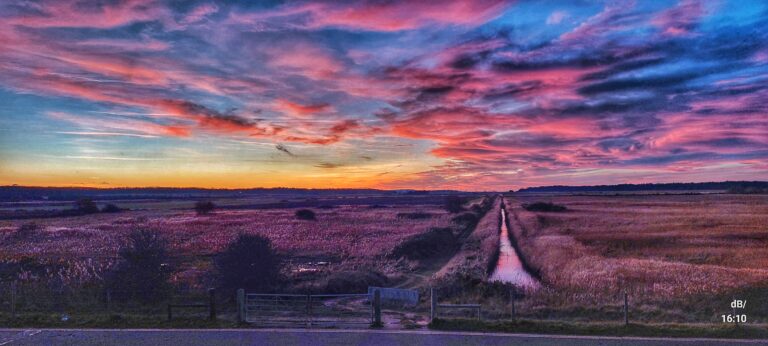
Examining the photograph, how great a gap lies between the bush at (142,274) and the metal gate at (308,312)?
5417 millimetres

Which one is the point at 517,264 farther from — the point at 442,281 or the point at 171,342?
the point at 171,342

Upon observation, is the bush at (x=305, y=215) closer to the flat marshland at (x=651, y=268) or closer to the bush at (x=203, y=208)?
the bush at (x=203, y=208)

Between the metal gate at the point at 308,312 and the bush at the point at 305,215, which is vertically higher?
the bush at the point at 305,215

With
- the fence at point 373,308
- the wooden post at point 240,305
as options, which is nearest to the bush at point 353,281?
the fence at point 373,308

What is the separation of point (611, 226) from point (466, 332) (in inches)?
2172

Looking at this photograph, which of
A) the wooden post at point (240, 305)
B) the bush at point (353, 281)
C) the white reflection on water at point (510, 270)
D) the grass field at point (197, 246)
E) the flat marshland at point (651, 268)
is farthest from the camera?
the grass field at point (197, 246)

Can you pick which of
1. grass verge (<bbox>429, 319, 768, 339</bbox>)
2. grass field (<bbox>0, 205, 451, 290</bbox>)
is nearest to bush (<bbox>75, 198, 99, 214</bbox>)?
grass field (<bbox>0, 205, 451, 290</bbox>)

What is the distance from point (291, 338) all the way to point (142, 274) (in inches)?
450

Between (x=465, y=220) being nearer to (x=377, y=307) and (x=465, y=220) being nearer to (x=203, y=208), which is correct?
(x=203, y=208)

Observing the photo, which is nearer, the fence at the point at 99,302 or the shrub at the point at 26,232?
the fence at the point at 99,302

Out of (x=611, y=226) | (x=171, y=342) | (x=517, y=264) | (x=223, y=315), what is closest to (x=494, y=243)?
(x=517, y=264)

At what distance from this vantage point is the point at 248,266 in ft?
85.7

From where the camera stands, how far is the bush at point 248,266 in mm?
25812

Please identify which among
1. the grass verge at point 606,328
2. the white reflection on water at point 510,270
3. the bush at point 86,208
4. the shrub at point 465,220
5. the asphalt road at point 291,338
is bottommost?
the white reflection on water at point 510,270
